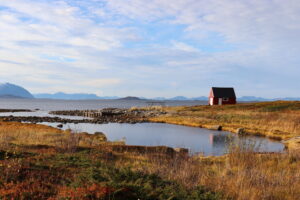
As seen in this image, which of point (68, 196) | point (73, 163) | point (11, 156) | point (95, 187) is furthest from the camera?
point (11, 156)

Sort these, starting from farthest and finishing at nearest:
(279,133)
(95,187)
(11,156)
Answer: (279,133) → (11,156) → (95,187)

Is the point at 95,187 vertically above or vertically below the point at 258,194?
above

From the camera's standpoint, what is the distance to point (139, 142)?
79.5 ft

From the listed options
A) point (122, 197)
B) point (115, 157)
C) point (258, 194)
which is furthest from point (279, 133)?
point (122, 197)

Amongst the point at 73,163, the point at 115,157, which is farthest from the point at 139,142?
the point at 73,163

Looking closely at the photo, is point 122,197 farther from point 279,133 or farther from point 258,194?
point 279,133

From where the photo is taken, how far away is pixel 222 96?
64.7m

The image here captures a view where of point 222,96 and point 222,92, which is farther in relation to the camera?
point 222,92

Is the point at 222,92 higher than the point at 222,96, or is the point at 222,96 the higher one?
the point at 222,92

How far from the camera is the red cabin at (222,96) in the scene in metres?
64.6

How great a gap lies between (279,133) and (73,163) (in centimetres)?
2311

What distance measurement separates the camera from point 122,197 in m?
5.62

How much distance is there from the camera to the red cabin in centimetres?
6462

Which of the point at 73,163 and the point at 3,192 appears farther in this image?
the point at 73,163
